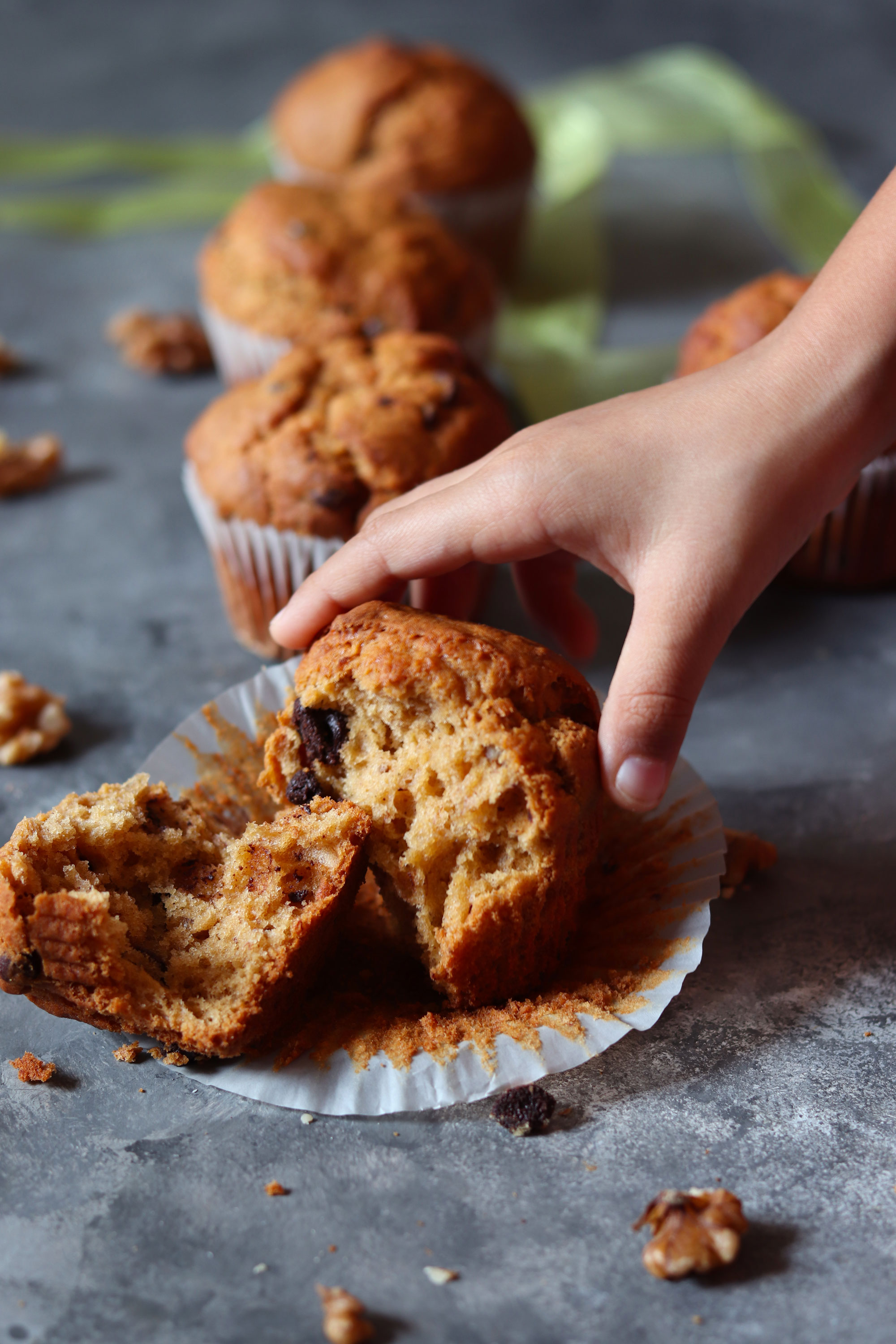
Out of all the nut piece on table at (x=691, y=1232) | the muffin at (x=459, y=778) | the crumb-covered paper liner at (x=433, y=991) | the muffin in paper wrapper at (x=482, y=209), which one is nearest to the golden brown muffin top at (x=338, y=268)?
the muffin in paper wrapper at (x=482, y=209)

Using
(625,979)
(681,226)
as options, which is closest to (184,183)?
(681,226)

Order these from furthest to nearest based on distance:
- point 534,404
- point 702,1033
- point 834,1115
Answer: point 534,404
point 702,1033
point 834,1115

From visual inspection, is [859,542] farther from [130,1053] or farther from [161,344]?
[161,344]

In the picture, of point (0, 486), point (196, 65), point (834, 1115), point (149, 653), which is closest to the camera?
point (834, 1115)

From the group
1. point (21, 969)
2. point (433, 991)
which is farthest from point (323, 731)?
point (21, 969)

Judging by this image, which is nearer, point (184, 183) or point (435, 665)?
point (435, 665)

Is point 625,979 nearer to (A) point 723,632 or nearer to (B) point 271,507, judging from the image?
(A) point 723,632

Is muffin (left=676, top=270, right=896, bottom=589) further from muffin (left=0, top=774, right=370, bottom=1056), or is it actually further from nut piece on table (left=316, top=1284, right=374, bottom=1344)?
→ nut piece on table (left=316, top=1284, right=374, bottom=1344)
